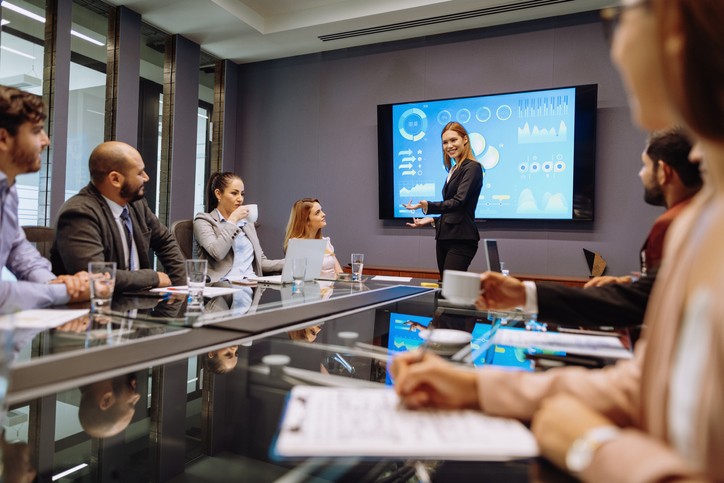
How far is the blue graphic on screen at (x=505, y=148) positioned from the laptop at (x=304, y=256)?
99.6 inches

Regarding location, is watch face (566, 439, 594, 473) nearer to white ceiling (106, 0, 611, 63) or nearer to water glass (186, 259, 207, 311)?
water glass (186, 259, 207, 311)

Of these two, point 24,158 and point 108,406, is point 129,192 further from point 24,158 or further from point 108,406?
point 108,406

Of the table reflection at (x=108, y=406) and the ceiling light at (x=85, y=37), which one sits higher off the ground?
the ceiling light at (x=85, y=37)

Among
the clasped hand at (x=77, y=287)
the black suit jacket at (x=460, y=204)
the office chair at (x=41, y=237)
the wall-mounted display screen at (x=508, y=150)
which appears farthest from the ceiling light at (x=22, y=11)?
the black suit jacket at (x=460, y=204)

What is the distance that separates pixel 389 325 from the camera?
1507 millimetres

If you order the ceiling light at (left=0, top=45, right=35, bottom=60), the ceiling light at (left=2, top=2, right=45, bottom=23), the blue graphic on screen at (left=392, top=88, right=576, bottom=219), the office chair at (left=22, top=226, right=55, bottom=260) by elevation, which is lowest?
the office chair at (left=22, top=226, right=55, bottom=260)

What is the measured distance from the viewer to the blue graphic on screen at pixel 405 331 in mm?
1225

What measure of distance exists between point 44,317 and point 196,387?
0.69 metres

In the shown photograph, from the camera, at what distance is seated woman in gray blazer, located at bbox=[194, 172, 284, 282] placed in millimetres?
3273

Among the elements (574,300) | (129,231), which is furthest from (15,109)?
(574,300)

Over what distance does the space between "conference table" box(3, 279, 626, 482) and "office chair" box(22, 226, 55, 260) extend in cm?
123

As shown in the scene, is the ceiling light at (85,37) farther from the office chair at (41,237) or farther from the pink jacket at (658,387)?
the pink jacket at (658,387)

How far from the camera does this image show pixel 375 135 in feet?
17.5

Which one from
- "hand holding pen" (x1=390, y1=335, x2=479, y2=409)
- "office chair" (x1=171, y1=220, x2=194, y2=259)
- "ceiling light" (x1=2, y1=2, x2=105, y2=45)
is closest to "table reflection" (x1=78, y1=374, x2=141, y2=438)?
"hand holding pen" (x1=390, y1=335, x2=479, y2=409)
